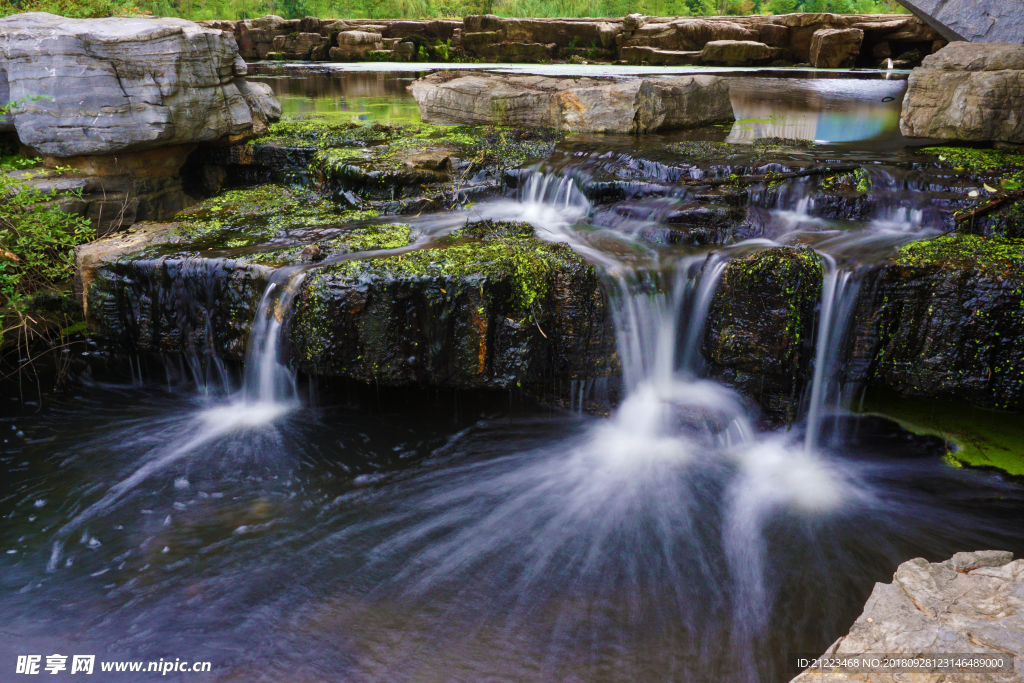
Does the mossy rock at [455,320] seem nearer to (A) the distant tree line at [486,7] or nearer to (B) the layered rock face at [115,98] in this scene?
(B) the layered rock face at [115,98]

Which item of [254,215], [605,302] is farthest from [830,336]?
[254,215]

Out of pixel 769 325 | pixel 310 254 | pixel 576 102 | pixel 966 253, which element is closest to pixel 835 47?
pixel 576 102

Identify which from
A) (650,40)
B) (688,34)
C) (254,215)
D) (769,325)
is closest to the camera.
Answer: (769,325)

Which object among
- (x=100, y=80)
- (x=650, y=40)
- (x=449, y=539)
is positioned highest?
(x=650, y=40)

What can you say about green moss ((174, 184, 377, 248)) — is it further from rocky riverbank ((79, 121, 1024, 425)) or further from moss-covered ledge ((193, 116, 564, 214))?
moss-covered ledge ((193, 116, 564, 214))

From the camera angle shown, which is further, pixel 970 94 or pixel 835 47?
pixel 835 47

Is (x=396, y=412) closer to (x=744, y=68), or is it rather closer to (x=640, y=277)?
(x=640, y=277)

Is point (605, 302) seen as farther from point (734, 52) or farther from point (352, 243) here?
point (734, 52)

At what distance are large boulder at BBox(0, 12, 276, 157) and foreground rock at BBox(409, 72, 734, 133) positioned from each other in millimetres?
3260

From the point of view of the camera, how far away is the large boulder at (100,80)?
18.7ft

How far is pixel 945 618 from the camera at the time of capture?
8.12 feet

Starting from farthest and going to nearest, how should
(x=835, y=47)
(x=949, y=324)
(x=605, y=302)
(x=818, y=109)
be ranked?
(x=835, y=47) → (x=818, y=109) → (x=605, y=302) → (x=949, y=324)

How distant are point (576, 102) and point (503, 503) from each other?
572 cm

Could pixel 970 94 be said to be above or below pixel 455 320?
above
